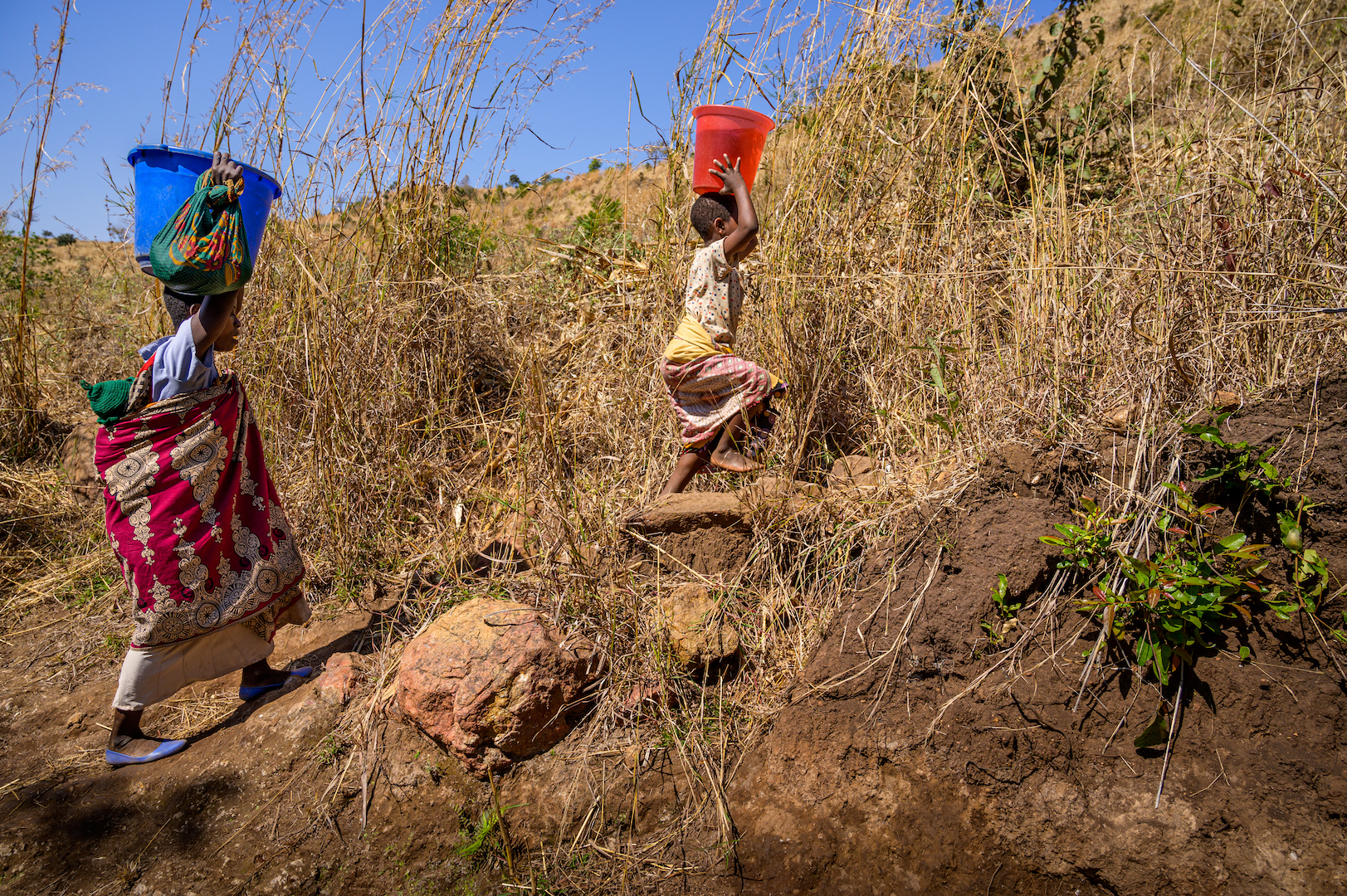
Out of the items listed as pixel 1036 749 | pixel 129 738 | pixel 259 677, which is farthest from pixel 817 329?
pixel 129 738

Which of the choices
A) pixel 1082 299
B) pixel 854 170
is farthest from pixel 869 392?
pixel 854 170

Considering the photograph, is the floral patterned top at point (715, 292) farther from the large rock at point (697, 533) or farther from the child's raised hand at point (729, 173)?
the large rock at point (697, 533)

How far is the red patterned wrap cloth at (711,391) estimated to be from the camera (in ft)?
7.93

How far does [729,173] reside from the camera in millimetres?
2393

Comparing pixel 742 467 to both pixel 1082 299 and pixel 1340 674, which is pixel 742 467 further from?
pixel 1340 674

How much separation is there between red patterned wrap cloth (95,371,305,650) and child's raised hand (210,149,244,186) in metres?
0.58

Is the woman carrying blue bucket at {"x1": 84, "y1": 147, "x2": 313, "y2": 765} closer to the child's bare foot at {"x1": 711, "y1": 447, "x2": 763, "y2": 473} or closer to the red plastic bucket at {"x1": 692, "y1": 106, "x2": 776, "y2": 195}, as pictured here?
the red plastic bucket at {"x1": 692, "y1": 106, "x2": 776, "y2": 195}

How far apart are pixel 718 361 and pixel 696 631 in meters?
0.97

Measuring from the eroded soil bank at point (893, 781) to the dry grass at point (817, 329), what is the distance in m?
0.11

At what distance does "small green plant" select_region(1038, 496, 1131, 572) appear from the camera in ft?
5.23

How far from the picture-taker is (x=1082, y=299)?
82.7 inches

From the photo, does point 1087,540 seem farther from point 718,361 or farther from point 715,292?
point 715,292

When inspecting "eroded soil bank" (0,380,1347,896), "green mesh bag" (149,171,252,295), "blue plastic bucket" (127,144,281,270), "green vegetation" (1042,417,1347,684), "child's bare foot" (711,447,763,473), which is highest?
"blue plastic bucket" (127,144,281,270)

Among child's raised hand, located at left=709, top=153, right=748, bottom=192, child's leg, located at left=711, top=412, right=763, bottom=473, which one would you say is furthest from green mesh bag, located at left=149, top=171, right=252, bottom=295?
child's leg, located at left=711, top=412, right=763, bottom=473
